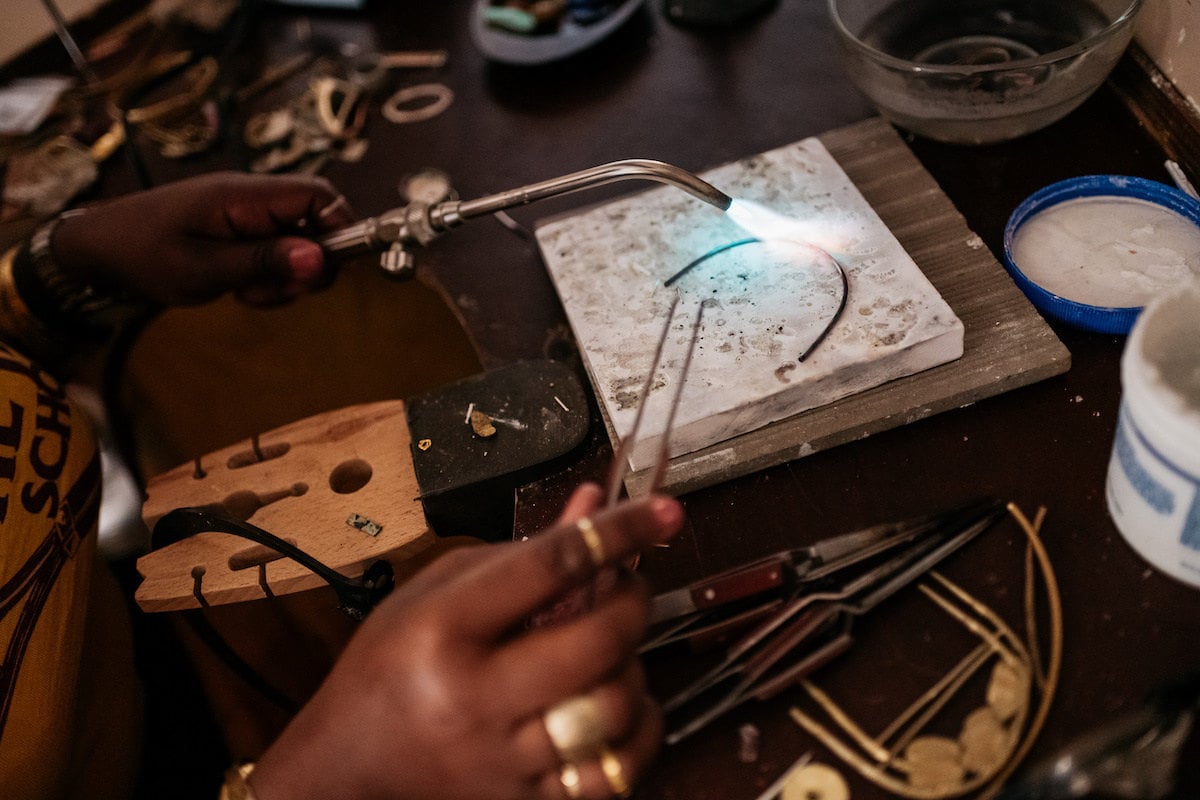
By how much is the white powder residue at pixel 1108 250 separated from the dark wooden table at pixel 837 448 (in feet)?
0.19

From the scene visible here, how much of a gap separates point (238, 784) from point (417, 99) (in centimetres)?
119

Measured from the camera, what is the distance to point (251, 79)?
175cm

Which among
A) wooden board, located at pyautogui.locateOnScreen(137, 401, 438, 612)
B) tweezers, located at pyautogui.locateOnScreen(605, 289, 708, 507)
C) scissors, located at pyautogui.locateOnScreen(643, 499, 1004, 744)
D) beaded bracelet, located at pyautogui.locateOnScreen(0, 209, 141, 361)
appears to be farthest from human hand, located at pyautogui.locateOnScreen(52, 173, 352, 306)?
scissors, located at pyautogui.locateOnScreen(643, 499, 1004, 744)

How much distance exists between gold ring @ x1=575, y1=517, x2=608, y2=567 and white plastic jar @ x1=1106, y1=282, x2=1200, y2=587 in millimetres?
450

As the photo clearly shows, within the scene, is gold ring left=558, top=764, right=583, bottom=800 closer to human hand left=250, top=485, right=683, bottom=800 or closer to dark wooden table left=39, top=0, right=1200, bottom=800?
human hand left=250, top=485, right=683, bottom=800

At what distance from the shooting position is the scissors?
799 mm

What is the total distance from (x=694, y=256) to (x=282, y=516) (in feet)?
1.91

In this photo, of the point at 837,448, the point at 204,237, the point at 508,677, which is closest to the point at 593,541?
the point at 508,677

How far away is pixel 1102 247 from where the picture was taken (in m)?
1.06

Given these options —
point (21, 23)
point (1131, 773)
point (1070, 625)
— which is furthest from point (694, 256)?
point (21, 23)

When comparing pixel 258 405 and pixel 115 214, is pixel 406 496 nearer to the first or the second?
pixel 115 214

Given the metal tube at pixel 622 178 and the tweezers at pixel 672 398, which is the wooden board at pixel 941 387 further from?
the metal tube at pixel 622 178

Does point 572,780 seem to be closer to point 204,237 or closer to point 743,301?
point 743,301

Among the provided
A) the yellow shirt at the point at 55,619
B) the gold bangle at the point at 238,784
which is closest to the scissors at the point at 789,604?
the gold bangle at the point at 238,784
